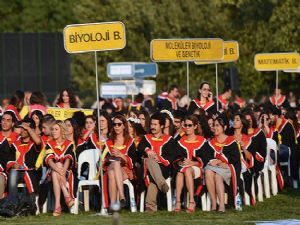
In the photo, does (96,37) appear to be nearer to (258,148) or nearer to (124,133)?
(124,133)

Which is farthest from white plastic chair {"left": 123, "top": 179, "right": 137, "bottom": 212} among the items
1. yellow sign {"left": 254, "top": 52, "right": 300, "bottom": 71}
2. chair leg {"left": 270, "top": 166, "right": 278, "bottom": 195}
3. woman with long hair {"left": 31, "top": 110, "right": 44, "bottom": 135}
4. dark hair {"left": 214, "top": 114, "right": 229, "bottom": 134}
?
yellow sign {"left": 254, "top": 52, "right": 300, "bottom": 71}

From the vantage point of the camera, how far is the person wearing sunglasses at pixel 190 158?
20.9 metres

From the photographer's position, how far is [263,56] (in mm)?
29750

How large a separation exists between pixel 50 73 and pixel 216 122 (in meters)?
36.7

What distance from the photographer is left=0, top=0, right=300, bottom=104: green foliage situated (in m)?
55.4

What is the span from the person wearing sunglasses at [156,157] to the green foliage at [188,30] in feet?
91.2

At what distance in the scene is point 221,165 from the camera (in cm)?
2091

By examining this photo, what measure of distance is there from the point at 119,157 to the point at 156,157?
1.89 feet

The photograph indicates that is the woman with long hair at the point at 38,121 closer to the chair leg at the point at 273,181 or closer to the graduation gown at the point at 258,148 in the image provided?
the graduation gown at the point at 258,148

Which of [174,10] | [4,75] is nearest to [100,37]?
[4,75]

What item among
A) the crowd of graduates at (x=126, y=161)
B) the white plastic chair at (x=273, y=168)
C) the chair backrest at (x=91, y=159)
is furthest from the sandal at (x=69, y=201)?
the white plastic chair at (x=273, y=168)

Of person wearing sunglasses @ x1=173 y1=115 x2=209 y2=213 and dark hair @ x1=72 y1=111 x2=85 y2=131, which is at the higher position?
dark hair @ x1=72 y1=111 x2=85 y2=131

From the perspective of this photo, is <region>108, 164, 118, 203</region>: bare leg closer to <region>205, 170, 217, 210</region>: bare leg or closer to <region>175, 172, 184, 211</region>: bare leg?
<region>175, 172, 184, 211</region>: bare leg

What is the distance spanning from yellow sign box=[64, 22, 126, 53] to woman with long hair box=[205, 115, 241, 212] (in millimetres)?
1970
